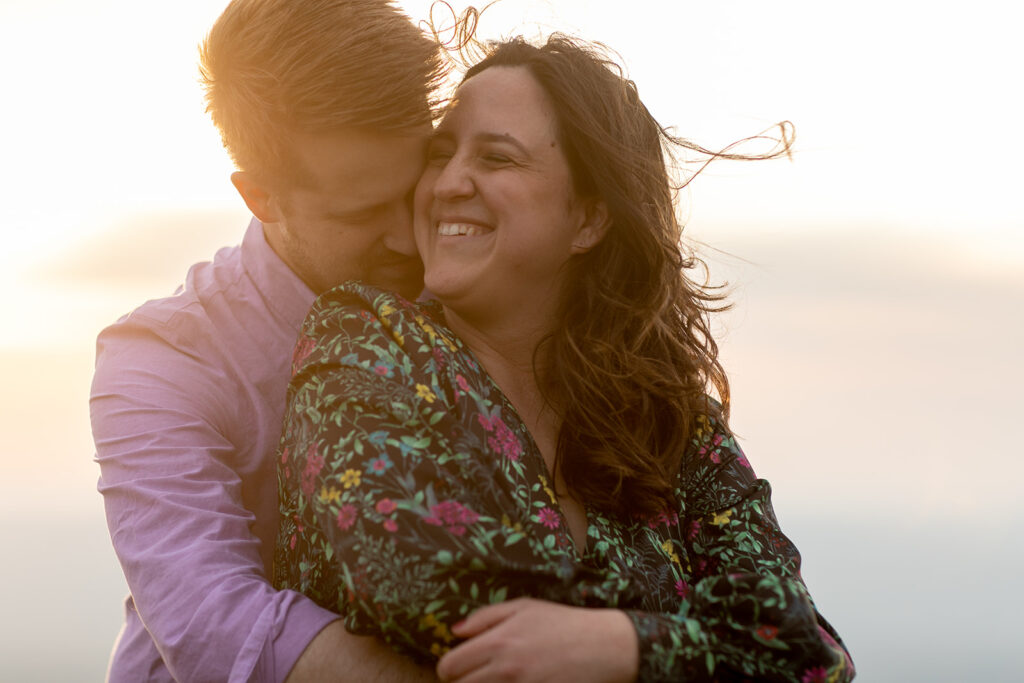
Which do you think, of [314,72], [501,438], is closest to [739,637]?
[501,438]

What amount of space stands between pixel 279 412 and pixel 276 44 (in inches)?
35.7

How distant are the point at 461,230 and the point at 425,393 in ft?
1.84

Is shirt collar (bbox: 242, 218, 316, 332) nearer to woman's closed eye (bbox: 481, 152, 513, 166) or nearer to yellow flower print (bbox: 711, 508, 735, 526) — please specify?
woman's closed eye (bbox: 481, 152, 513, 166)

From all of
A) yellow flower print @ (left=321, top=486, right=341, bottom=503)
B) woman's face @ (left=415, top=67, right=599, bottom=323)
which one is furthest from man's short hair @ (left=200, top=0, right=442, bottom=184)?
yellow flower print @ (left=321, top=486, right=341, bottom=503)

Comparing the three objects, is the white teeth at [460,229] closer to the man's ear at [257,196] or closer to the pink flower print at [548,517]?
the man's ear at [257,196]

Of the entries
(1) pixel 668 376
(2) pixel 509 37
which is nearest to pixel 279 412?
(1) pixel 668 376

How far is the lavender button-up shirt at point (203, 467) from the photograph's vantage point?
2150mm

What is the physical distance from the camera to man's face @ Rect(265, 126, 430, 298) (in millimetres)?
2652

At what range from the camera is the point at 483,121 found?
8.36ft

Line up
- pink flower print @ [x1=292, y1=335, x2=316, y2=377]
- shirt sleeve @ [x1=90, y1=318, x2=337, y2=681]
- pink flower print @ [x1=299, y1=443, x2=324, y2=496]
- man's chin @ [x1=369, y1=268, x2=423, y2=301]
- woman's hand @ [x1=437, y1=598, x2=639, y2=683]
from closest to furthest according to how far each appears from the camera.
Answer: woman's hand @ [x1=437, y1=598, x2=639, y2=683]
pink flower print @ [x1=299, y1=443, x2=324, y2=496]
shirt sleeve @ [x1=90, y1=318, x2=337, y2=681]
pink flower print @ [x1=292, y1=335, x2=316, y2=377]
man's chin @ [x1=369, y1=268, x2=423, y2=301]

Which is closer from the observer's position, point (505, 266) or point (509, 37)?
point (505, 266)

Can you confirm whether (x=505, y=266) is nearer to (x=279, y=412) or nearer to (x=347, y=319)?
(x=347, y=319)

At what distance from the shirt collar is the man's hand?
2.98ft

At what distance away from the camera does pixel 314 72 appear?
8.73ft
